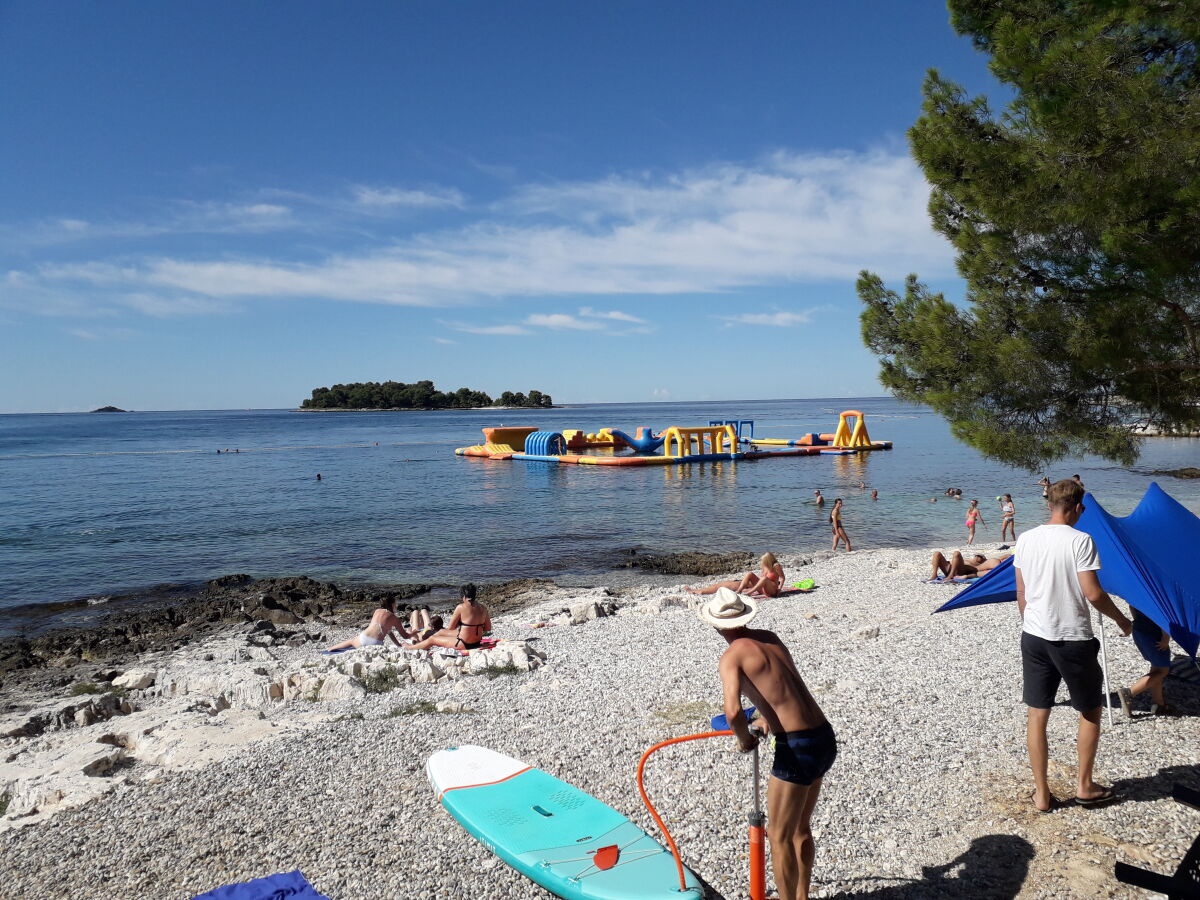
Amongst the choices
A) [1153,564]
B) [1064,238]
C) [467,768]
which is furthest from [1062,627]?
[1064,238]

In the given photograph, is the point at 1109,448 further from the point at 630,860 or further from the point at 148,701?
the point at 148,701

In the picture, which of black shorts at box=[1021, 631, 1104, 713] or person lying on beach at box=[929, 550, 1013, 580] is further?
person lying on beach at box=[929, 550, 1013, 580]

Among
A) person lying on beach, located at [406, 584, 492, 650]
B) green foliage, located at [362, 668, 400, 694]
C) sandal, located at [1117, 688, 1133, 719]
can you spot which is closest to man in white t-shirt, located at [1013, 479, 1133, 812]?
sandal, located at [1117, 688, 1133, 719]

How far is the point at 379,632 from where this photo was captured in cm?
1180

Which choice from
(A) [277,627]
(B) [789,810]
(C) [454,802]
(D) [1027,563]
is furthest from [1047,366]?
(A) [277,627]

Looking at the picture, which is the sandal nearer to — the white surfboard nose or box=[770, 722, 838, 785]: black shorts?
box=[770, 722, 838, 785]: black shorts

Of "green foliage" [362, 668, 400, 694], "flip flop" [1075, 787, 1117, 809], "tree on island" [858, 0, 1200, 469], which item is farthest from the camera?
"green foliage" [362, 668, 400, 694]

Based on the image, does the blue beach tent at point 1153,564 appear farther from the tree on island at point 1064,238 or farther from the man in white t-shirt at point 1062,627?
the tree on island at point 1064,238

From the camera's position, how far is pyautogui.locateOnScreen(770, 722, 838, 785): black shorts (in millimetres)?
3488

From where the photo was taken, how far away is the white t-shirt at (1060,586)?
172 inches

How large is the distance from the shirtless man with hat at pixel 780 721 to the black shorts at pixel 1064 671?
5.61ft

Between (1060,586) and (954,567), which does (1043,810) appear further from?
(954,567)

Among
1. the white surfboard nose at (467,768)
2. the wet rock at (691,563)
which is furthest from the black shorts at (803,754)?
the wet rock at (691,563)

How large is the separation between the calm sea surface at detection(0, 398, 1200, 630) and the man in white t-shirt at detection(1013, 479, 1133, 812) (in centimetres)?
1484
